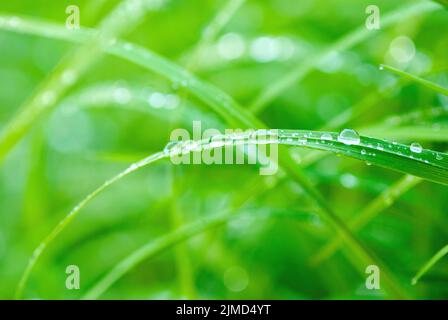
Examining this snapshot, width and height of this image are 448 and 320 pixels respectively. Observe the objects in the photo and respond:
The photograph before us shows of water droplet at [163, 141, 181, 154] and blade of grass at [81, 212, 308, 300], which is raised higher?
water droplet at [163, 141, 181, 154]

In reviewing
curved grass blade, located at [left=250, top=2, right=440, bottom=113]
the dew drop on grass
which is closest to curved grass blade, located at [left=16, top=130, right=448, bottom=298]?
the dew drop on grass

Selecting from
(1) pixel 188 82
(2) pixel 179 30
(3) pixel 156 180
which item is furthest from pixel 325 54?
(2) pixel 179 30

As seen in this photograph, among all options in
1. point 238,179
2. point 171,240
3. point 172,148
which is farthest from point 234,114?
point 238,179

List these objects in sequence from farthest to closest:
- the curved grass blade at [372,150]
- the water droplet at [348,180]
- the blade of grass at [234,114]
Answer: the water droplet at [348,180] → the blade of grass at [234,114] → the curved grass blade at [372,150]

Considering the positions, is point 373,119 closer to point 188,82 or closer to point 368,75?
point 368,75

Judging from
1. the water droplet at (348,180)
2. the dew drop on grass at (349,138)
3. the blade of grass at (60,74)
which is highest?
the blade of grass at (60,74)

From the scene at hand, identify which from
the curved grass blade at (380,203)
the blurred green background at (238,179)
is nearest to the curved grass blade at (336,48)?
the blurred green background at (238,179)

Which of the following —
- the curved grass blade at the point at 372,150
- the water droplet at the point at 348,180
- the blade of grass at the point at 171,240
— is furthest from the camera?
the water droplet at the point at 348,180

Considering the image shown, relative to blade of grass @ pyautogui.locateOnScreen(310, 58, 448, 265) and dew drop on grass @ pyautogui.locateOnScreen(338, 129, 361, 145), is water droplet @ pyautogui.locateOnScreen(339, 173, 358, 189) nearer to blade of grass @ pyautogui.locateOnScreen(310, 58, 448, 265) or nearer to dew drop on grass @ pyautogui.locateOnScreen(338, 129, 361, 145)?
blade of grass @ pyautogui.locateOnScreen(310, 58, 448, 265)

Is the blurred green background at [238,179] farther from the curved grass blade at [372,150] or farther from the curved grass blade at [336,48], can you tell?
the curved grass blade at [372,150]
